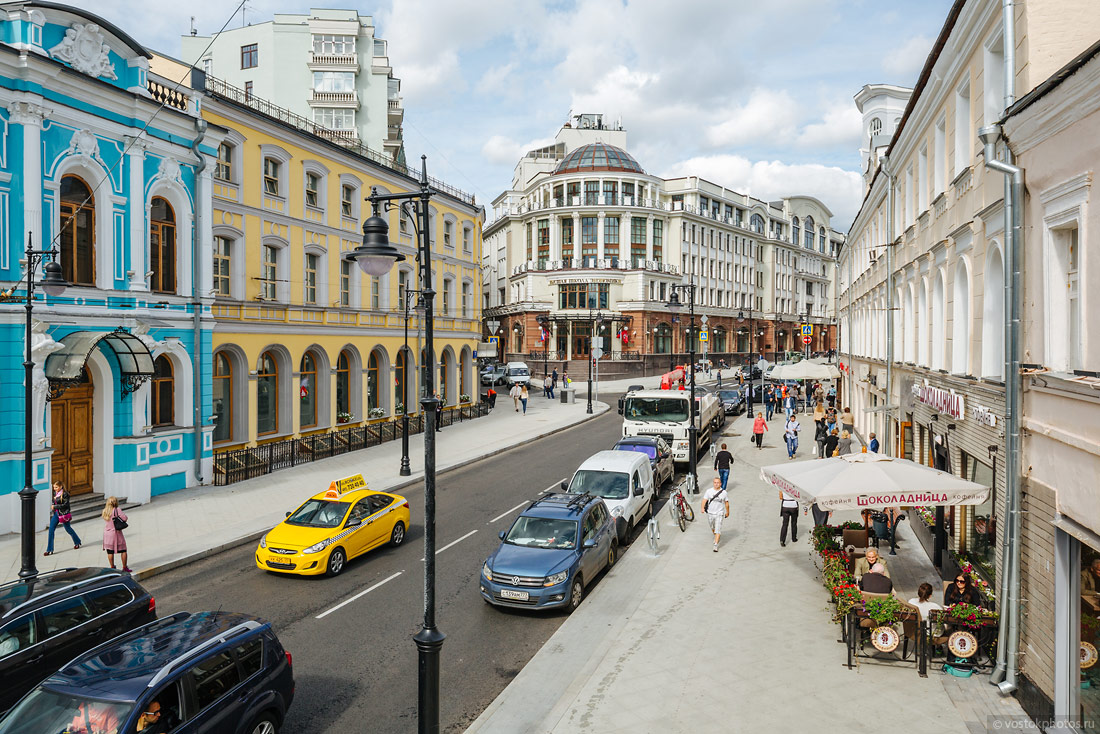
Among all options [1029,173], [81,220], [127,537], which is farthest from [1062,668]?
[81,220]

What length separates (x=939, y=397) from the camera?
43.0 feet

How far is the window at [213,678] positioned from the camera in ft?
22.5

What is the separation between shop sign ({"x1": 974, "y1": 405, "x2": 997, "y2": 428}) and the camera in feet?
32.4

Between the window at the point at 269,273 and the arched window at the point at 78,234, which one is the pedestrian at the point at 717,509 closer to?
the arched window at the point at 78,234

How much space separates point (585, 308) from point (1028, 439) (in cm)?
6260

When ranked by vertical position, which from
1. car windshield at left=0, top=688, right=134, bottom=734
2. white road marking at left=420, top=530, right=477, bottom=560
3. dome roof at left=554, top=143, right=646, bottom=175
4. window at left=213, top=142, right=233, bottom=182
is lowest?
white road marking at left=420, top=530, right=477, bottom=560

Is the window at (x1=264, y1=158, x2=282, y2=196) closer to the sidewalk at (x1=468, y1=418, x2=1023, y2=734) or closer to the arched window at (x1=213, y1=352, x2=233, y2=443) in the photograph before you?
the arched window at (x1=213, y1=352, x2=233, y2=443)

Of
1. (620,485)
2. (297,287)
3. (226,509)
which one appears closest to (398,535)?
(620,485)

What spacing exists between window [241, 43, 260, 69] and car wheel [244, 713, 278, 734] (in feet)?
168

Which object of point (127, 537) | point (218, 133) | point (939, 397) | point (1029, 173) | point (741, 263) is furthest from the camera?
point (741, 263)

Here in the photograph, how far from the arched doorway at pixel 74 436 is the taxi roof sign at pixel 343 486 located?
878 cm

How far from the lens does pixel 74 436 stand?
1906 centimetres

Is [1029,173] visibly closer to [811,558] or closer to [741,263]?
[811,558]

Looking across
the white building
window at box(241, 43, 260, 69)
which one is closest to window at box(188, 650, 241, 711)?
the white building
